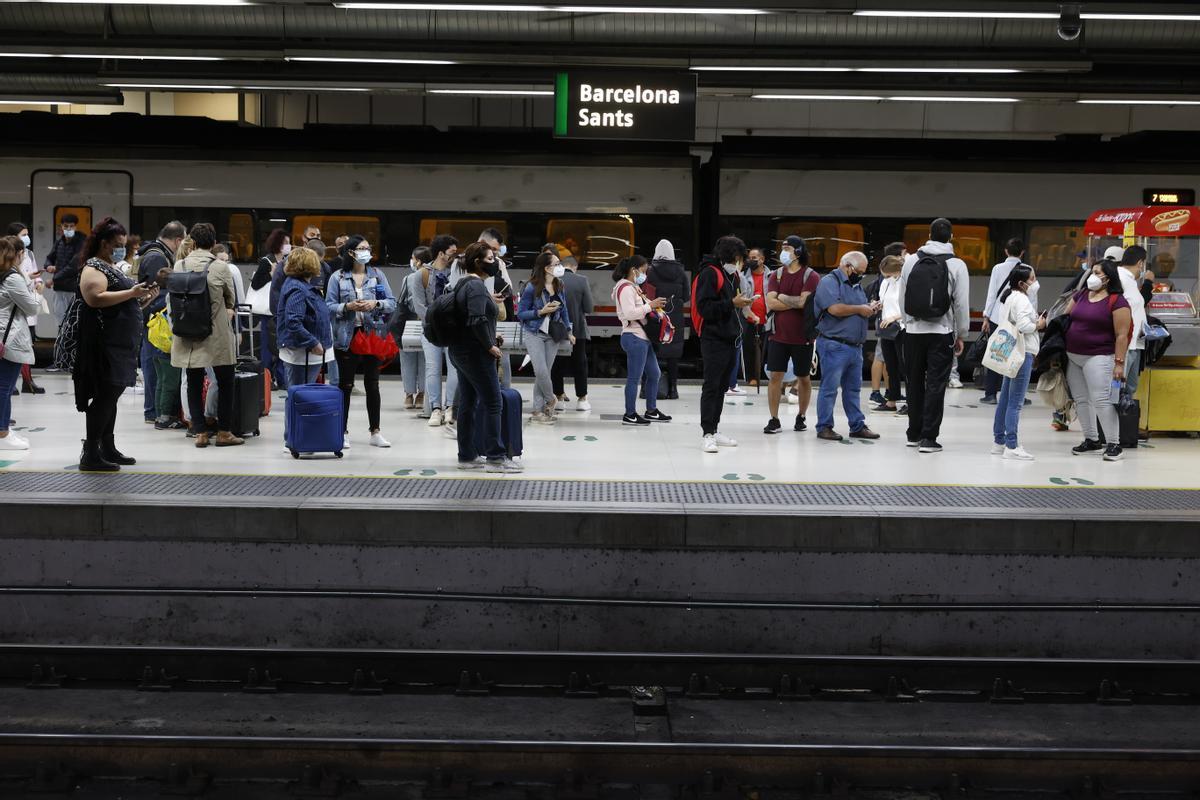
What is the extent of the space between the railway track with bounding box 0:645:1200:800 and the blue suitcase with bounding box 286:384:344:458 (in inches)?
106

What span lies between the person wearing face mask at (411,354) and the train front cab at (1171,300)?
596 centimetres

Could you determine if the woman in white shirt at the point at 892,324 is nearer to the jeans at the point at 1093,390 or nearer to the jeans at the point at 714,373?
the jeans at the point at 1093,390

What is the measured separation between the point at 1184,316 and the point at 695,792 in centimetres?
771

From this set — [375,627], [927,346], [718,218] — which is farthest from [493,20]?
[375,627]

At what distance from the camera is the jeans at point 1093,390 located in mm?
9562

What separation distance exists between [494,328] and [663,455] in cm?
197

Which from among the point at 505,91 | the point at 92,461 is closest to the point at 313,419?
the point at 92,461

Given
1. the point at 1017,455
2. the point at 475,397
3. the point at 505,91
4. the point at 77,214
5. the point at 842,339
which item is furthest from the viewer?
the point at 77,214

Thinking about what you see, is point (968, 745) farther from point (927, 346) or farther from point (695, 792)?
point (927, 346)

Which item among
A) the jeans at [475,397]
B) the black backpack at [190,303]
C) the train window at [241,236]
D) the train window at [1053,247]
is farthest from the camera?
the train window at [1053,247]

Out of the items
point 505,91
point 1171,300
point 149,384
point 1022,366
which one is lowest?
point 149,384

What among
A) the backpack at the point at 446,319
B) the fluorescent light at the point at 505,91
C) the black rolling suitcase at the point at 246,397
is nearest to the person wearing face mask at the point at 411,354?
the black rolling suitcase at the point at 246,397

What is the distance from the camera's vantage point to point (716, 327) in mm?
9547

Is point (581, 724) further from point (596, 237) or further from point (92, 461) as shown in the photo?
point (596, 237)
